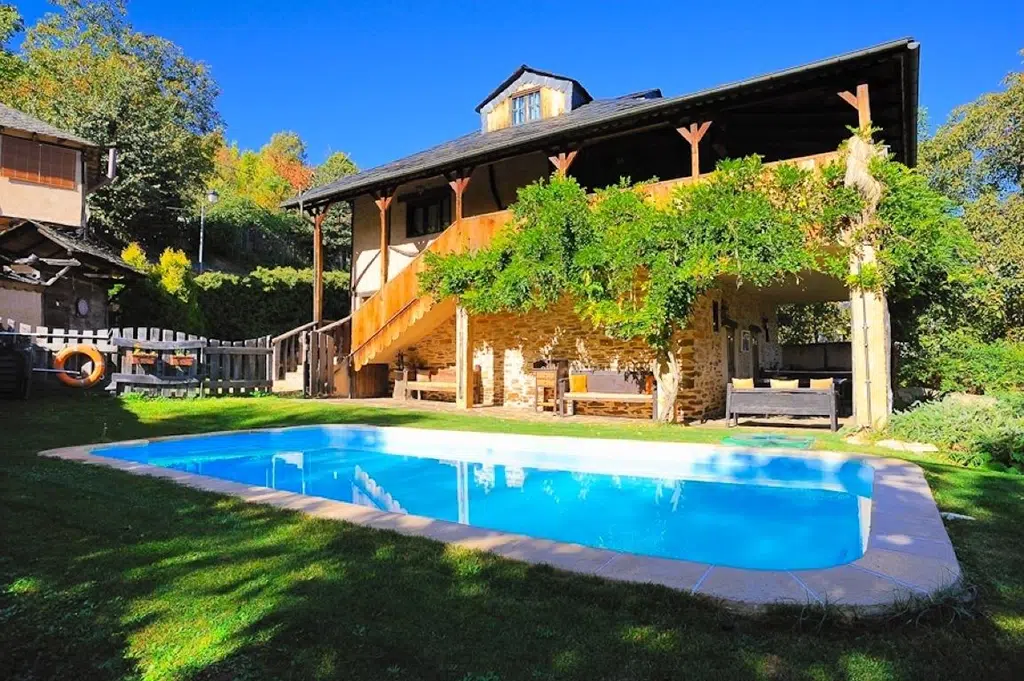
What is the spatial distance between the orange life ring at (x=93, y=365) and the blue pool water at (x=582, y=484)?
604 centimetres

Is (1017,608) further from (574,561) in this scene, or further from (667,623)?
(574,561)

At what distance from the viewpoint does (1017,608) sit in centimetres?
293

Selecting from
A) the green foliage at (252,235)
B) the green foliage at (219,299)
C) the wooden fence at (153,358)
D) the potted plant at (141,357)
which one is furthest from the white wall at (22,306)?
the green foliage at (252,235)

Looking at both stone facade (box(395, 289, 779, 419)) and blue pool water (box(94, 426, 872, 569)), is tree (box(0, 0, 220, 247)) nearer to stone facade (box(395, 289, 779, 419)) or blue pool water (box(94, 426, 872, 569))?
stone facade (box(395, 289, 779, 419))

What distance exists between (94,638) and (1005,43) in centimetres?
3254

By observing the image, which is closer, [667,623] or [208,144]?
[667,623]

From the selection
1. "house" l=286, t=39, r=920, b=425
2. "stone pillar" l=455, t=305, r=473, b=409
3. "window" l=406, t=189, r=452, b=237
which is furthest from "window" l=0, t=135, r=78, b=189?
"stone pillar" l=455, t=305, r=473, b=409

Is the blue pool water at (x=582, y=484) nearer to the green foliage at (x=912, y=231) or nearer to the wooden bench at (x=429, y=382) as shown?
the green foliage at (x=912, y=231)

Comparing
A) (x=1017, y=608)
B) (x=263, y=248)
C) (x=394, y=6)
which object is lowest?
(x=1017, y=608)

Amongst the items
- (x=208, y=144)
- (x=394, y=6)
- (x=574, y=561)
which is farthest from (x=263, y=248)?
(x=574, y=561)

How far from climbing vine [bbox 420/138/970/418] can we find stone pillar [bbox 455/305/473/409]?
4.39 ft

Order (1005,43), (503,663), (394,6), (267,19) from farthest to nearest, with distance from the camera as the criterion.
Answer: (1005,43)
(267,19)
(394,6)
(503,663)

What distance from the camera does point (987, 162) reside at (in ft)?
84.0

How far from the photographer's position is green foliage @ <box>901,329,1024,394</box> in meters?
13.3
